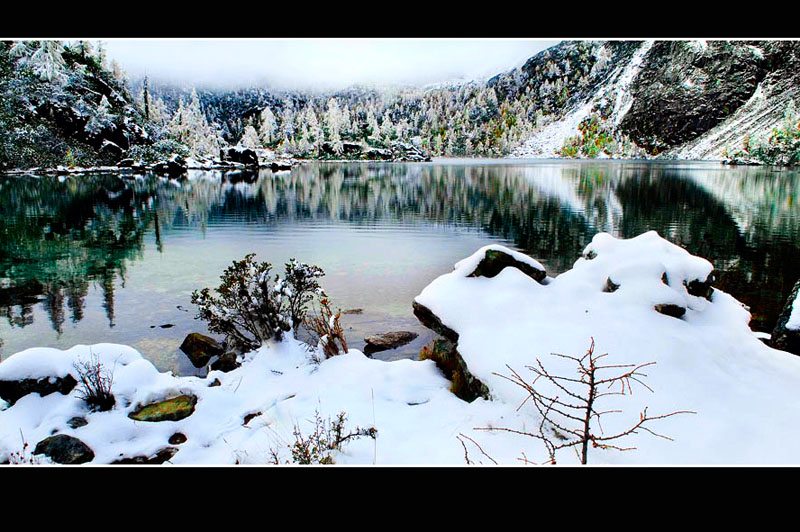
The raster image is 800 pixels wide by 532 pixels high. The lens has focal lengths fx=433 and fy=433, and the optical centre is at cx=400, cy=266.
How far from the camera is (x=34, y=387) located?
251 inches

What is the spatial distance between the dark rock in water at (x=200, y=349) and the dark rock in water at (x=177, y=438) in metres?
3.15

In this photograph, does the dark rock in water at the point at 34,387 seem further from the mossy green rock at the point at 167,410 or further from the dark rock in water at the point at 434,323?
the dark rock in water at the point at 434,323

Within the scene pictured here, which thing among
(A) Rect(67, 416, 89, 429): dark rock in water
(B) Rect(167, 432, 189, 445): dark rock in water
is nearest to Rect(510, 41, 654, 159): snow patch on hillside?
(B) Rect(167, 432, 189, 445): dark rock in water

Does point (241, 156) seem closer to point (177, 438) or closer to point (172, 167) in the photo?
point (172, 167)

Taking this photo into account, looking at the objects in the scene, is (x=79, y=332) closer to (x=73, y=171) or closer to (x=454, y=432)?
(x=454, y=432)

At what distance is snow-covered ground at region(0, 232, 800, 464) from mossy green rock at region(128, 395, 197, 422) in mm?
116

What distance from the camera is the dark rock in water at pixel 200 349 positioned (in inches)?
359

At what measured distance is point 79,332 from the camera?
406 inches

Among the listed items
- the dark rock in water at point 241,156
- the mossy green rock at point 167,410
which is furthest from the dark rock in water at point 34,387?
the dark rock in water at point 241,156

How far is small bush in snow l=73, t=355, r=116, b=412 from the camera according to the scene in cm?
632

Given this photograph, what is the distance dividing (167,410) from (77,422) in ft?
3.62
